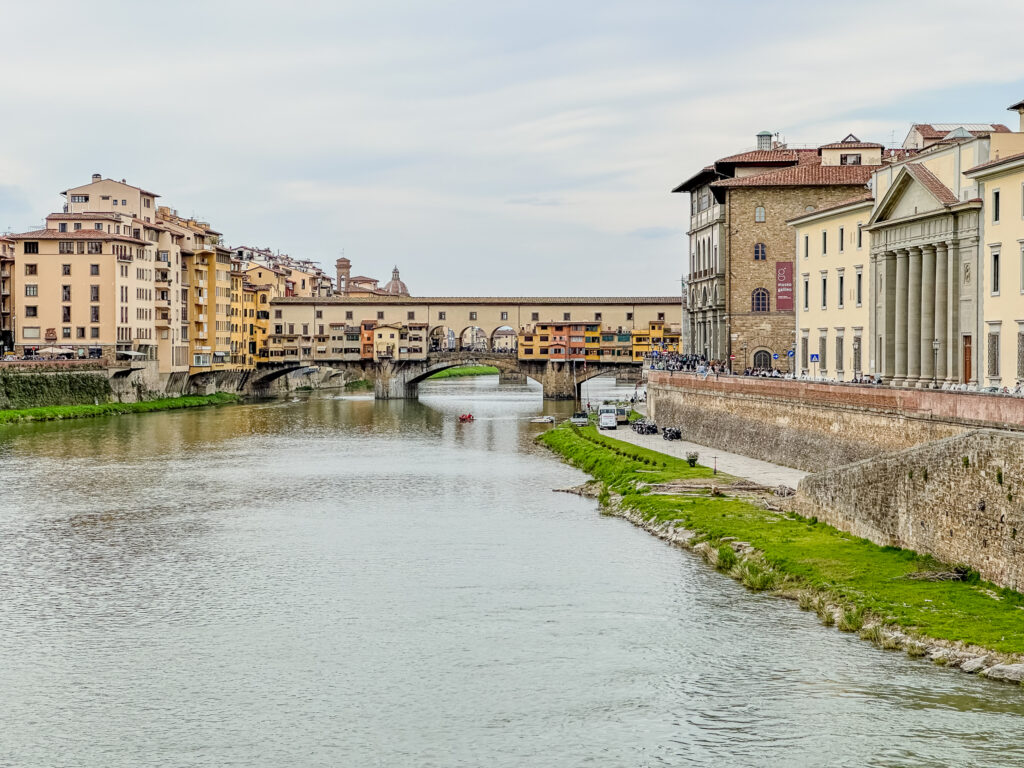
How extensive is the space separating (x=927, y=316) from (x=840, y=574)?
681 inches

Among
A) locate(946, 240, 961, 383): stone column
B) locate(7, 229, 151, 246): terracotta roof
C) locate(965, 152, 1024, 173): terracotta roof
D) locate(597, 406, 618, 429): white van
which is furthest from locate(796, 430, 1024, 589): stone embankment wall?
locate(7, 229, 151, 246): terracotta roof

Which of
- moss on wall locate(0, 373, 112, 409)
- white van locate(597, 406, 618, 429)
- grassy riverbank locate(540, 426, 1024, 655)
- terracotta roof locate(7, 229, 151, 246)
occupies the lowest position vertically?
grassy riverbank locate(540, 426, 1024, 655)

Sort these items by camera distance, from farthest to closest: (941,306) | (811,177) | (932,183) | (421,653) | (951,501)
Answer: (811,177) → (941,306) → (932,183) → (951,501) → (421,653)

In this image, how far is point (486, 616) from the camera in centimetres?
2706

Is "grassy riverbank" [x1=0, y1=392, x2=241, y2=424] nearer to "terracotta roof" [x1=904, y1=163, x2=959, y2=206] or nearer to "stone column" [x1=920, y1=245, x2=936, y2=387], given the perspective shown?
"stone column" [x1=920, y1=245, x2=936, y2=387]

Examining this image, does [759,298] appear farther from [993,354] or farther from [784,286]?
[993,354]

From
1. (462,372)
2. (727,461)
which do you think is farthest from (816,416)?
(462,372)

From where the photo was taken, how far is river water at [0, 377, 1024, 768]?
19.8m

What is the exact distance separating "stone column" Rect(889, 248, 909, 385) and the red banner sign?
66.8ft

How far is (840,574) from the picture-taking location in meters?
27.3

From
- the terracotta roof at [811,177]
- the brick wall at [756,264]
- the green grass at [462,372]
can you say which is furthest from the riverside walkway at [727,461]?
the green grass at [462,372]

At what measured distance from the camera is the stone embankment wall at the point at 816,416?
31656 mm

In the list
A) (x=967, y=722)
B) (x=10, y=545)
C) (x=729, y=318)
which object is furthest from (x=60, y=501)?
(x=729, y=318)

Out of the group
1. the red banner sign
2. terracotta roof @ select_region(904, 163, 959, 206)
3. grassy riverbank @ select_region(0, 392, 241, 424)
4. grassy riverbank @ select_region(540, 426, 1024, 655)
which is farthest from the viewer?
grassy riverbank @ select_region(0, 392, 241, 424)
